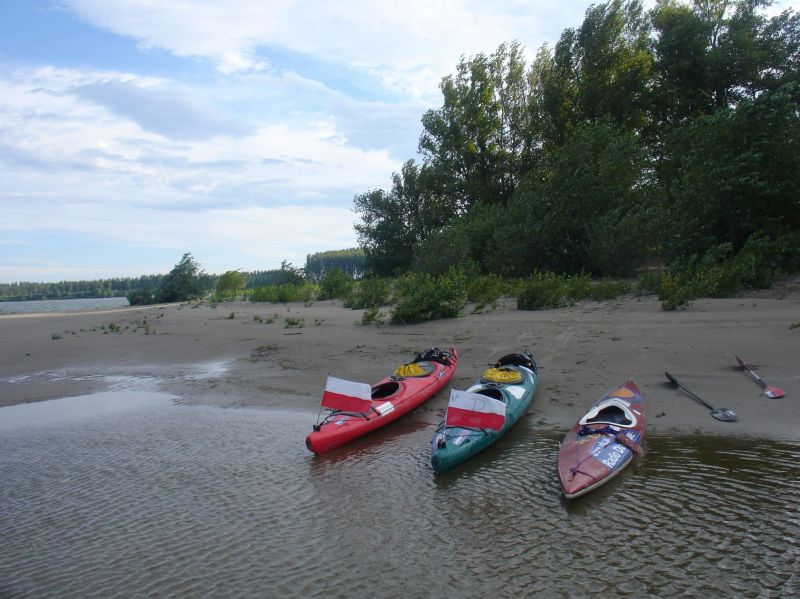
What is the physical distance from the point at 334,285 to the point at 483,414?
63.6 feet

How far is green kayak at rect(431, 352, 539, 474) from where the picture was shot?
642cm

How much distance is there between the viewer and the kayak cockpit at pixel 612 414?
6820 mm

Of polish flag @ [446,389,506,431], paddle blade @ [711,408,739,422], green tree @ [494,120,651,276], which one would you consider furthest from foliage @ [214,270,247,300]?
paddle blade @ [711,408,739,422]

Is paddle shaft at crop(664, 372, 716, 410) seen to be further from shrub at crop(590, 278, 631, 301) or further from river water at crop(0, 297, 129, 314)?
river water at crop(0, 297, 129, 314)

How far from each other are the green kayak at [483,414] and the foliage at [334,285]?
52.9 feet

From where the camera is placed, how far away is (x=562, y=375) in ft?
31.3

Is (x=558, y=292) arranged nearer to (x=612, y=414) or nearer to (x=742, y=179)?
(x=742, y=179)

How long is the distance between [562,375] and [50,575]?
758 cm

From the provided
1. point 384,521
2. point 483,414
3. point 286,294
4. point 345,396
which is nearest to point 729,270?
point 483,414

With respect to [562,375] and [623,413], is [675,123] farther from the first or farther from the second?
[623,413]

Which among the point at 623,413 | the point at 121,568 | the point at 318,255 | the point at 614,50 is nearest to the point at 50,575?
the point at 121,568

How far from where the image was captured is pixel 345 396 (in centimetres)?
755

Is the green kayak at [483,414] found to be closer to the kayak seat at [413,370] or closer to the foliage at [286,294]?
the kayak seat at [413,370]

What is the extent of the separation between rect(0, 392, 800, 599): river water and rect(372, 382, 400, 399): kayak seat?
93 cm
